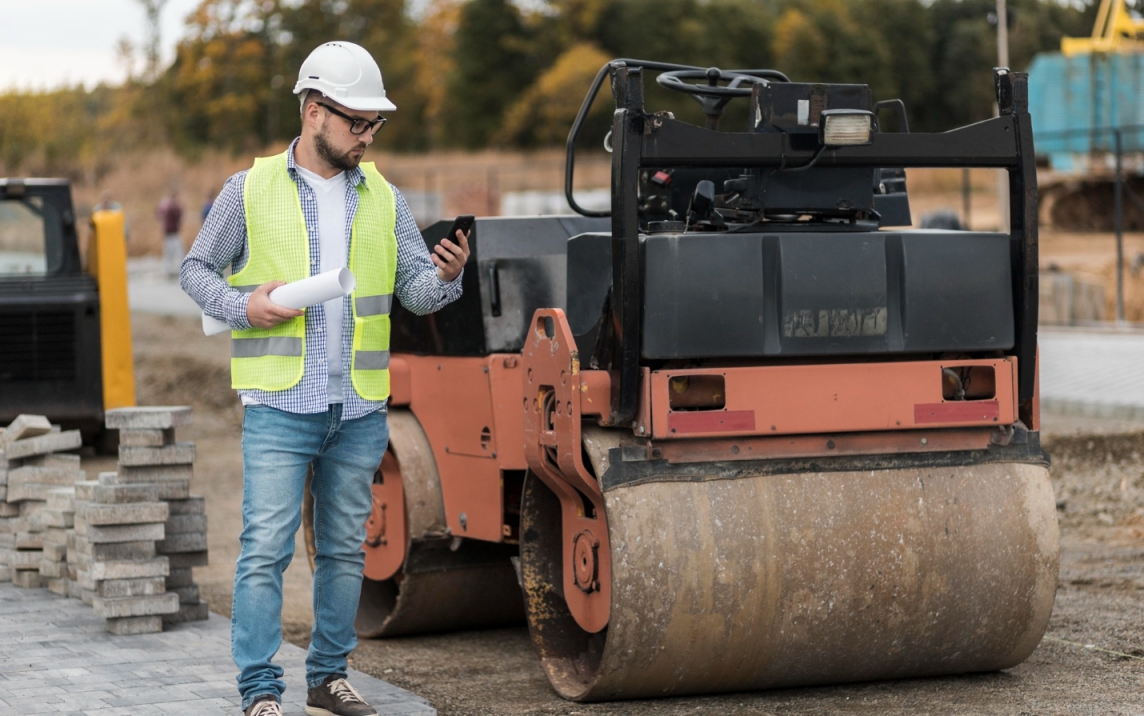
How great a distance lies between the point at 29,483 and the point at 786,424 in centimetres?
388

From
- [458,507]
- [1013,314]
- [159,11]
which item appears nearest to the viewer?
[1013,314]

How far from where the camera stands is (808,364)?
495 cm

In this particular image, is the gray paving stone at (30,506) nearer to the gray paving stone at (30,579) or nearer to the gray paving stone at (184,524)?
the gray paving stone at (30,579)

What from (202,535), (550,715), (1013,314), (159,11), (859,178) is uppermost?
(159,11)

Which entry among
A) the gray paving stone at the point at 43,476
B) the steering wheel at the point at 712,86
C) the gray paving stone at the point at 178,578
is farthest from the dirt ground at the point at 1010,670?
the steering wheel at the point at 712,86

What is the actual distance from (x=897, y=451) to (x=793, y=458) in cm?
37

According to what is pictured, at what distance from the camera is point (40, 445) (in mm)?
7168

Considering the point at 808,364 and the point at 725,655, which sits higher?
the point at 808,364

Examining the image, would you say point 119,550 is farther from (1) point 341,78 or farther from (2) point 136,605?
(1) point 341,78

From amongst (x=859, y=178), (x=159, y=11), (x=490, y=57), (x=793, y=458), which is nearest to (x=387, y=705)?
(x=793, y=458)

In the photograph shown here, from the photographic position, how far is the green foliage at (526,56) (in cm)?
5797

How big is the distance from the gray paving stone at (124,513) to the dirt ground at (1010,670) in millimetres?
824

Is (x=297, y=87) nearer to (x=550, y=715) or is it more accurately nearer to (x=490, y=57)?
(x=550, y=715)

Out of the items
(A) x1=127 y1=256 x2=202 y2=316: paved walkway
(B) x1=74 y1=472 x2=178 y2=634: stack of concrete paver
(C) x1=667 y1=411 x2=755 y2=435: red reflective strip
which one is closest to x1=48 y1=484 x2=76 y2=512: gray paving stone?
(B) x1=74 y1=472 x2=178 y2=634: stack of concrete paver
